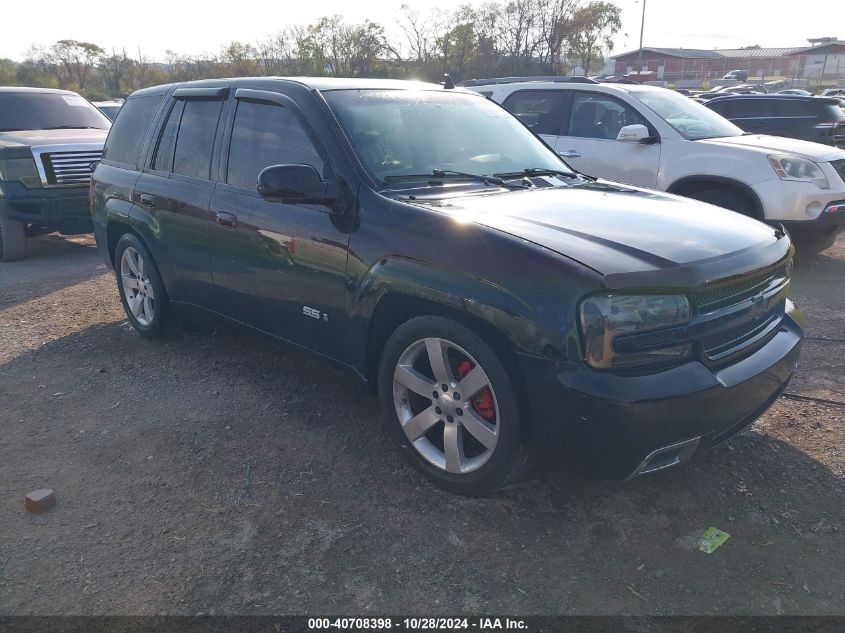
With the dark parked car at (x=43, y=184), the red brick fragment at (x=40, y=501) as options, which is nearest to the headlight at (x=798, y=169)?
the red brick fragment at (x=40, y=501)

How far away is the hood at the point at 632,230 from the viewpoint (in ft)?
8.98

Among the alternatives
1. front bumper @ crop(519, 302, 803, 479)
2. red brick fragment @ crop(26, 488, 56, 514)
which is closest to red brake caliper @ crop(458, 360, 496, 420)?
front bumper @ crop(519, 302, 803, 479)

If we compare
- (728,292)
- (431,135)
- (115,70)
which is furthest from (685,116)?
(115,70)

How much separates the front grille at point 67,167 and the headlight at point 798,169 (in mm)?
7412

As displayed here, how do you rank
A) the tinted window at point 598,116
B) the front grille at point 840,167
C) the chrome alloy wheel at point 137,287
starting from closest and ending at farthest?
the chrome alloy wheel at point 137,287 < the front grille at point 840,167 < the tinted window at point 598,116

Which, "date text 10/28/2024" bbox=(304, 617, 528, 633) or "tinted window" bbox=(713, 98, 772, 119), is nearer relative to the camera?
"date text 10/28/2024" bbox=(304, 617, 528, 633)

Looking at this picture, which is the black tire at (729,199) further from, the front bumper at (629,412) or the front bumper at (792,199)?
the front bumper at (629,412)

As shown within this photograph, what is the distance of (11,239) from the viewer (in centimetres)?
840

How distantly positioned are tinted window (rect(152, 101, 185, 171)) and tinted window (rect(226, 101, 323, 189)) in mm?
736

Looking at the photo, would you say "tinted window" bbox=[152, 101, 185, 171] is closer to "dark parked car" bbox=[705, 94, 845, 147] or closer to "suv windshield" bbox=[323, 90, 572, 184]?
"suv windshield" bbox=[323, 90, 572, 184]

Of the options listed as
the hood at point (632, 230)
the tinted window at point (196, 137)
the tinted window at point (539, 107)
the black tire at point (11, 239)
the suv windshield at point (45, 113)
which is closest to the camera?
the hood at point (632, 230)

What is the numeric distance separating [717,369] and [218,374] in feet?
10.6

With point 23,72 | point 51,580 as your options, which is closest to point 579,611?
point 51,580

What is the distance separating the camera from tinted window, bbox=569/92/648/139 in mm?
7627
